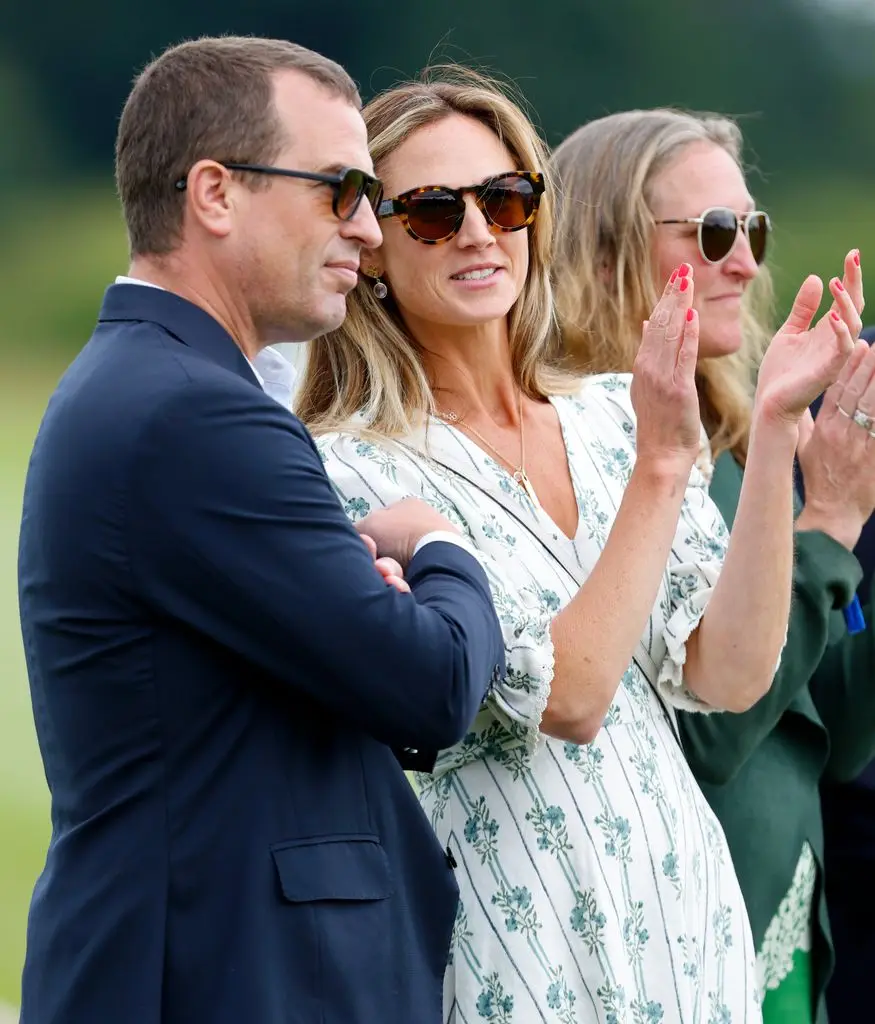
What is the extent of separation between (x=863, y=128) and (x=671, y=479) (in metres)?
7.24

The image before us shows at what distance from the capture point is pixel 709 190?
2883 mm

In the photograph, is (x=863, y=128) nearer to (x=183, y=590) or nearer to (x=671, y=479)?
(x=671, y=479)

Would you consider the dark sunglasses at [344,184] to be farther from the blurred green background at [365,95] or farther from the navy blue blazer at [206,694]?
the blurred green background at [365,95]

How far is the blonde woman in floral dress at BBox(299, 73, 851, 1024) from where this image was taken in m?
1.86

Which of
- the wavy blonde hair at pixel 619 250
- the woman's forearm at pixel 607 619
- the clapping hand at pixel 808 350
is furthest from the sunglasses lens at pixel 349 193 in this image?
the wavy blonde hair at pixel 619 250

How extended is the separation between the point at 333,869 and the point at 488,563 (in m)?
0.59

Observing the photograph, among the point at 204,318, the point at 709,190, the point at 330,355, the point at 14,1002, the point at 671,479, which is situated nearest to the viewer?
the point at 204,318

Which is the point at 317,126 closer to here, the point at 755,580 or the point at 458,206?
the point at 458,206

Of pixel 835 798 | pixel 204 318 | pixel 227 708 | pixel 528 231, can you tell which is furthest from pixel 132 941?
pixel 835 798

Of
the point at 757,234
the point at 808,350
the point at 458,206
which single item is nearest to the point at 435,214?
the point at 458,206

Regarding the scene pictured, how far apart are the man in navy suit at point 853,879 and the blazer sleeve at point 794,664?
0.48 m

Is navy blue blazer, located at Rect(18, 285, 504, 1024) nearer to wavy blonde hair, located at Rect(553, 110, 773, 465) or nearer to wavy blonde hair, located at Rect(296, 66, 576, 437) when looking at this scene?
wavy blonde hair, located at Rect(296, 66, 576, 437)

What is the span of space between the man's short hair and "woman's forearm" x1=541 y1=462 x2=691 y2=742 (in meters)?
0.63

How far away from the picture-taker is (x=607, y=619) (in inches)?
72.7
